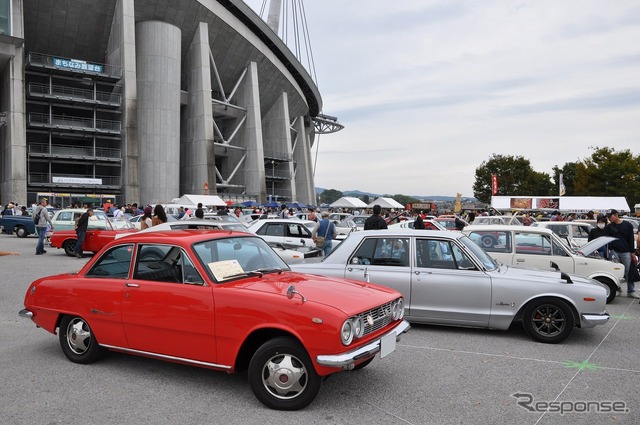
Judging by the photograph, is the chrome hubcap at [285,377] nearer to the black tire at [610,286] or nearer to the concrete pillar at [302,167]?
the black tire at [610,286]

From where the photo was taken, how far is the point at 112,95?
44.5m

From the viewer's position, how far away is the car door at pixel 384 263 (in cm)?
680

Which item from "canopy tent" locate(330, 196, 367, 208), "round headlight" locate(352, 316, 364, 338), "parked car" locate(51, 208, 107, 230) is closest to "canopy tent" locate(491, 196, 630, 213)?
"canopy tent" locate(330, 196, 367, 208)

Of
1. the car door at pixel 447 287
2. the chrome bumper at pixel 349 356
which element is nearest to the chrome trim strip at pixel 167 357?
the chrome bumper at pixel 349 356

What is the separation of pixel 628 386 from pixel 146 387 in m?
4.75

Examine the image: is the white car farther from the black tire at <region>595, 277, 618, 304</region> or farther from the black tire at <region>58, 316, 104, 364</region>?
the black tire at <region>58, 316, 104, 364</region>

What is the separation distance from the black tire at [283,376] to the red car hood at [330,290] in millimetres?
452

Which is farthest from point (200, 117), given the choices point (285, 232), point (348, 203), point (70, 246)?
point (285, 232)

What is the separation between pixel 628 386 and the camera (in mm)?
4727

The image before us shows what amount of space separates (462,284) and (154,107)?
4508 cm

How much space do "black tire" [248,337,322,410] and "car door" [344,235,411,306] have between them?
2890 millimetres

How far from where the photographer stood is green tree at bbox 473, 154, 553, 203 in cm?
7194

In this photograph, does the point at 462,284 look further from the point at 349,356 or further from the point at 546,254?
the point at 546,254

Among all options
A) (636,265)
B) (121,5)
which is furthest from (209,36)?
(636,265)
